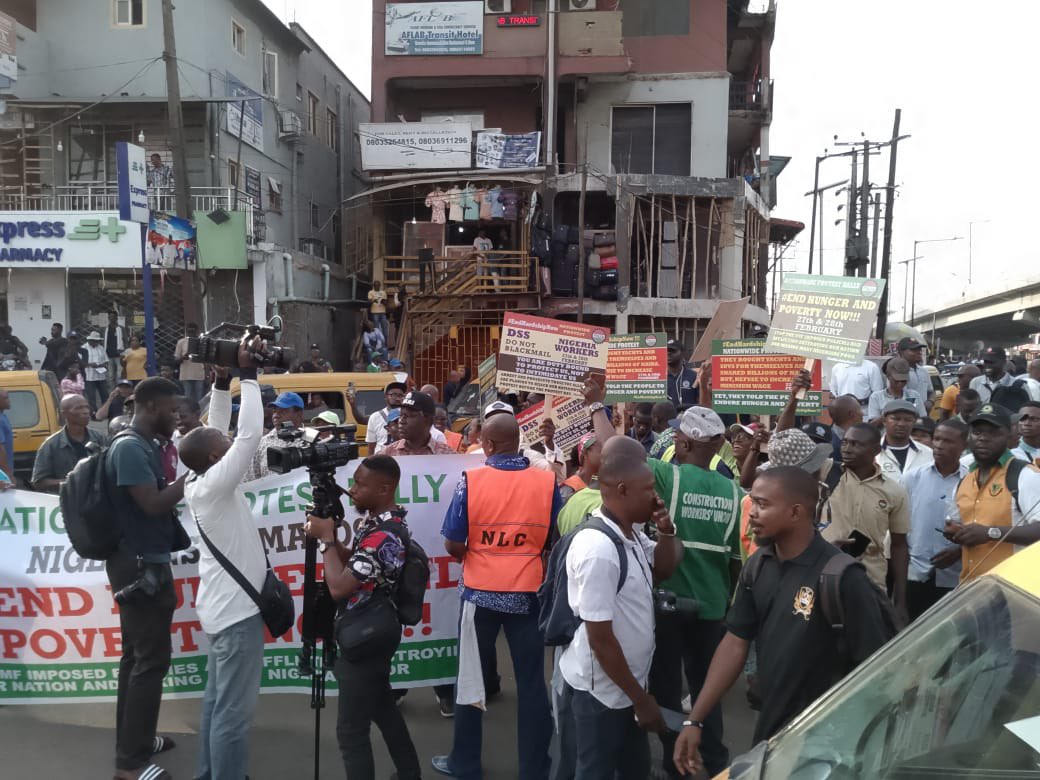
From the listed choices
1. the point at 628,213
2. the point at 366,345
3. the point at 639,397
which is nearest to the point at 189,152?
the point at 366,345

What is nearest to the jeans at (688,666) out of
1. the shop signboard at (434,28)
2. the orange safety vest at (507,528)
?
the orange safety vest at (507,528)

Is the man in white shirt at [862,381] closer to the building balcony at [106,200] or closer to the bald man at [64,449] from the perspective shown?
the bald man at [64,449]

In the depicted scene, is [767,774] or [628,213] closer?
[767,774]

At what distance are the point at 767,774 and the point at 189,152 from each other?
22911 millimetres

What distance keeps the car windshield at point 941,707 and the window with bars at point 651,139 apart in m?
25.2

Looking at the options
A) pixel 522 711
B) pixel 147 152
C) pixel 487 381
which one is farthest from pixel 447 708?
pixel 147 152

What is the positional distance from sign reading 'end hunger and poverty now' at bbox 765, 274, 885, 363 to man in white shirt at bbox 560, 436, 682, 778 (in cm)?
397

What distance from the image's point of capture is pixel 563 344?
7.47 m

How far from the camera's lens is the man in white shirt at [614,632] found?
3.13 meters

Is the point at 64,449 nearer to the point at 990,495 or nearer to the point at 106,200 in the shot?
the point at 990,495

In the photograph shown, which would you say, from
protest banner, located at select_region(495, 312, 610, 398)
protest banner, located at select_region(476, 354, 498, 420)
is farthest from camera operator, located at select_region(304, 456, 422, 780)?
protest banner, located at select_region(476, 354, 498, 420)

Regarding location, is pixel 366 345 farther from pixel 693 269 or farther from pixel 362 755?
pixel 362 755

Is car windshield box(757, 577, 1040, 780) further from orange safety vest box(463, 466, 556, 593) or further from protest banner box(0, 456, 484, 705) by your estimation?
protest banner box(0, 456, 484, 705)

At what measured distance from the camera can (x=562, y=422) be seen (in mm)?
7098
